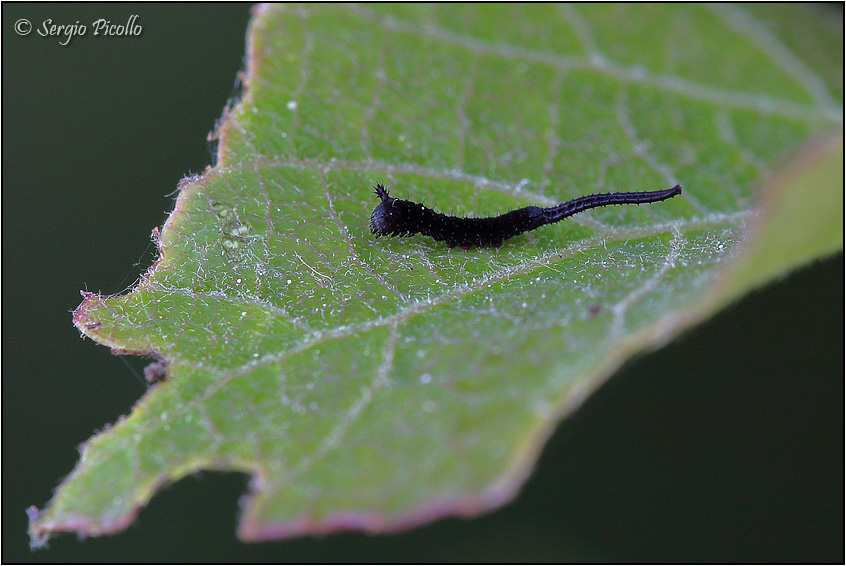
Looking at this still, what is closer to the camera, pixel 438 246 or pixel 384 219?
pixel 384 219

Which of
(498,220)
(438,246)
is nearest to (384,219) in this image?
(438,246)

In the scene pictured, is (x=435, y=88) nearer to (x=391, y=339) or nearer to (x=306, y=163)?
(x=306, y=163)

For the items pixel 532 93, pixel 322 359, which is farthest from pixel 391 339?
pixel 532 93

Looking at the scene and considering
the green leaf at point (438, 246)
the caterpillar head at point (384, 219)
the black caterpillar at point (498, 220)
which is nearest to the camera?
the green leaf at point (438, 246)

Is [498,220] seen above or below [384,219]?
below

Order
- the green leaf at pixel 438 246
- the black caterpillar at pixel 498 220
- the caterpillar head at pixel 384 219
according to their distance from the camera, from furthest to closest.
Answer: the black caterpillar at pixel 498 220, the caterpillar head at pixel 384 219, the green leaf at pixel 438 246

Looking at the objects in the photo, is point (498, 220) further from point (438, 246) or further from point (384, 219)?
point (384, 219)

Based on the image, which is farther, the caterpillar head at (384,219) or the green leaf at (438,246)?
the caterpillar head at (384,219)
